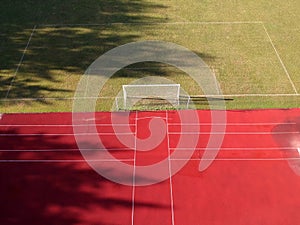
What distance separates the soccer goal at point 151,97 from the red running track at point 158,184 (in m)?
0.42

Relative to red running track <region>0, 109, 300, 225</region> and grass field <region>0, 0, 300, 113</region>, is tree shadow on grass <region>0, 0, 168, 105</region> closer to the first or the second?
grass field <region>0, 0, 300, 113</region>

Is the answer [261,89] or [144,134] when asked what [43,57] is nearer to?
[144,134]

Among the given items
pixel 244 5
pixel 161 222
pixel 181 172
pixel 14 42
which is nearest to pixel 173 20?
pixel 244 5

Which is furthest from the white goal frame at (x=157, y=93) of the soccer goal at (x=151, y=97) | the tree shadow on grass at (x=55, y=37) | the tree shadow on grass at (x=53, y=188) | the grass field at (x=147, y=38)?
the tree shadow on grass at (x=53, y=188)

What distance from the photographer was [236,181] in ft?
42.1

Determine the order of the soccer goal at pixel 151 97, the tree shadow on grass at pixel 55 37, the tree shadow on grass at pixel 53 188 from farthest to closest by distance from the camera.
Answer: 1. the tree shadow on grass at pixel 55 37
2. the soccer goal at pixel 151 97
3. the tree shadow on grass at pixel 53 188

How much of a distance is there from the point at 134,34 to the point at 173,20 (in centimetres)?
259

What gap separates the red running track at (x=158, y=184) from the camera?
11891mm

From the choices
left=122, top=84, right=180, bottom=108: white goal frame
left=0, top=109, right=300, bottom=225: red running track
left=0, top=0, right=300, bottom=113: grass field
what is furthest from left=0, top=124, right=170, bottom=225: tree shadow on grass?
left=122, top=84, right=180, bottom=108: white goal frame

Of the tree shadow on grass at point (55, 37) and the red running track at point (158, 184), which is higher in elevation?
the tree shadow on grass at point (55, 37)

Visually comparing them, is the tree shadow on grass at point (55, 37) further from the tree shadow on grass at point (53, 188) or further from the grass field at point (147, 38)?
the tree shadow on grass at point (53, 188)

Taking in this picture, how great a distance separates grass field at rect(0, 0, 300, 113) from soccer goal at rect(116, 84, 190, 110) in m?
0.64

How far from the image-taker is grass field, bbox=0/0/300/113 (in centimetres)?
1602

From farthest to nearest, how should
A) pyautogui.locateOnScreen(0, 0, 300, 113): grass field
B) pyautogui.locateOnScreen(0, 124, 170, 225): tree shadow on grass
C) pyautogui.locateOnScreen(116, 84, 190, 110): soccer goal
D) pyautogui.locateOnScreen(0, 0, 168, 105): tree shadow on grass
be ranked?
pyautogui.locateOnScreen(0, 0, 168, 105): tree shadow on grass < pyautogui.locateOnScreen(0, 0, 300, 113): grass field < pyautogui.locateOnScreen(116, 84, 190, 110): soccer goal < pyautogui.locateOnScreen(0, 124, 170, 225): tree shadow on grass
